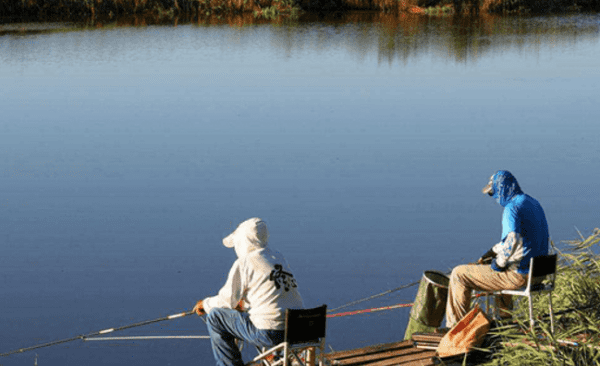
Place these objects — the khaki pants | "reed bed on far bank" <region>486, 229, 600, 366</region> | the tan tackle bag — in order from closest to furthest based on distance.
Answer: "reed bed on far bank" <region>486, 229, 600, 366</region> < the tan tackle bag < the khaki pants

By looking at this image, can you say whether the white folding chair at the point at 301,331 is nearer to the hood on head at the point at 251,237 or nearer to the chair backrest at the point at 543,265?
the hood on head at the point at 251,237

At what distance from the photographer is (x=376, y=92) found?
18031mm

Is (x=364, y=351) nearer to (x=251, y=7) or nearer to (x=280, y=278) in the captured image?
(x=280, y=278)

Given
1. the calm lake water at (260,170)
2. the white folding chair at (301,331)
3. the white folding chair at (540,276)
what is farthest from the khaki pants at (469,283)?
the calm lake water at (260,170)

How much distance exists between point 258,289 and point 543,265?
1660mm

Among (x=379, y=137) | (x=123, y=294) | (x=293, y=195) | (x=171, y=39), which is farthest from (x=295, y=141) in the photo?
(x=171, y=39)

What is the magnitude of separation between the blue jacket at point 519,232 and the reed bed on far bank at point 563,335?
1.07 ft

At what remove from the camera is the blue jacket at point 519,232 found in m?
5.42

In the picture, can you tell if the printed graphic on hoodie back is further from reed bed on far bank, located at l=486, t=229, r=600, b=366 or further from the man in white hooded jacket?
reed bed on far bank, located at l=486, t=229, r=600, b=366

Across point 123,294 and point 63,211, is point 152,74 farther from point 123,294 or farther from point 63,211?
point 123,294

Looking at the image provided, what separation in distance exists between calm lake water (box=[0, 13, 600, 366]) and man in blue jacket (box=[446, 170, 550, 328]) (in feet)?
7.65

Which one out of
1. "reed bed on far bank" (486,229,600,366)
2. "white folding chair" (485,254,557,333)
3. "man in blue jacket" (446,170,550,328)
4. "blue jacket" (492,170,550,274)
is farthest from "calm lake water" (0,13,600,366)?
"white folding chair" (485,254,557,333)

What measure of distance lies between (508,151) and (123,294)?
6.74 m

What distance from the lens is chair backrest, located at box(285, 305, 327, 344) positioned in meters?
4.43
